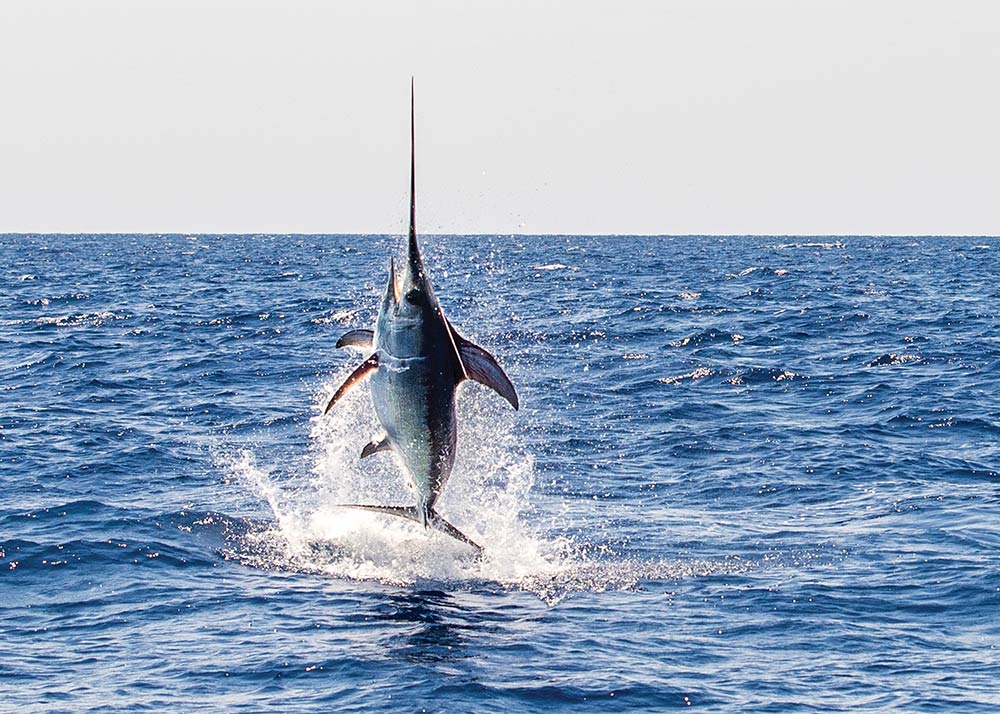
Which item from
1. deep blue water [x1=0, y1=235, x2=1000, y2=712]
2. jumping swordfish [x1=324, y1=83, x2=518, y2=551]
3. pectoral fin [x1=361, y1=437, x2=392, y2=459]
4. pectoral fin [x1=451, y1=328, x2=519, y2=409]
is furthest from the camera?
Result: pectoral fin [x1=361, y1=437, x2=392, y2=459]

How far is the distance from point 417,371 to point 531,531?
4.93 meters

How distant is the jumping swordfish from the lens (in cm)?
926

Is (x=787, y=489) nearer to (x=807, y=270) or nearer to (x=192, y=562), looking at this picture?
(x=192, y=562)

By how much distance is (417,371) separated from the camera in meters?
9.51

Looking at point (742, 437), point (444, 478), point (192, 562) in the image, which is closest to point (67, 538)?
point (192, 562)

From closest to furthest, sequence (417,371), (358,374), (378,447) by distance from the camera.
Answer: (358,374), (417,371), (378,447)

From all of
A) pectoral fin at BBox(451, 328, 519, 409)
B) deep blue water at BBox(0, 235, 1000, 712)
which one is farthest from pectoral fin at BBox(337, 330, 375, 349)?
deep blue water at BBox(0, 235, 1000, 712)

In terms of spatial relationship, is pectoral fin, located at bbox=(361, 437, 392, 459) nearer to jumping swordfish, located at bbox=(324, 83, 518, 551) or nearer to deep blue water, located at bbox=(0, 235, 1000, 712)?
jumping swordfish, located at bbox=(324, 83, 518, 551)

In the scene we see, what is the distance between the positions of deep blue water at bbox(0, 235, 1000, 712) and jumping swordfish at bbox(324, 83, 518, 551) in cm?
159

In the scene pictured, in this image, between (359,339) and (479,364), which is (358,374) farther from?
(479,364)

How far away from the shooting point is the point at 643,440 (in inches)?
752

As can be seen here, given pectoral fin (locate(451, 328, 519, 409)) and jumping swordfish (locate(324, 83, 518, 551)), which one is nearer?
jumping swordfish (locate(324, 83, 518, 551))

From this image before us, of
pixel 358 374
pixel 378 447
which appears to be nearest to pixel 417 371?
pixel 358 374

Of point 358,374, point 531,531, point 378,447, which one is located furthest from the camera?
point 531,531
